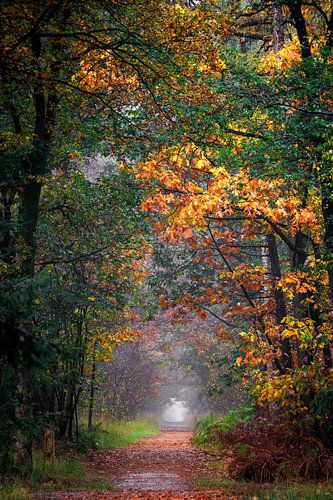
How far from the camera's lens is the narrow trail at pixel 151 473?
6829 mm

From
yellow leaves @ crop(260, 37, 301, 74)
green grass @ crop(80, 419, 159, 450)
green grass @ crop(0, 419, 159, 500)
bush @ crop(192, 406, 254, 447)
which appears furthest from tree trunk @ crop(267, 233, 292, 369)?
green grass @ crop(80, 419, 159, 450)

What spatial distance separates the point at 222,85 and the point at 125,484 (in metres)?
6.96

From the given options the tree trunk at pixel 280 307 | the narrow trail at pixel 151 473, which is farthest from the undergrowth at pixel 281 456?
the tree trunk at pixel 280 307

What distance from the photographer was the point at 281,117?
848 centimetres

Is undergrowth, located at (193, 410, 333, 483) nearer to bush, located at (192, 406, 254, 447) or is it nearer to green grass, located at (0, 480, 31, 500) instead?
green grass, located at (0, 480, 31, 500)

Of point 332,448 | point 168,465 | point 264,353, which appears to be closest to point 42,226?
point 264,353

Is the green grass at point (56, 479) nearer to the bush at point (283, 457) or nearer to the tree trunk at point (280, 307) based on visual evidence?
the bush at point (283, 457)

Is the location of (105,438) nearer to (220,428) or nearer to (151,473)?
(220,428)

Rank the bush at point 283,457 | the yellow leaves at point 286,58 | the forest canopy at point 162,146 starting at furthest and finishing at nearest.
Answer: the yellow leaves at point 286,58, the bush at point 283,457, the forest canopy at point 162,146

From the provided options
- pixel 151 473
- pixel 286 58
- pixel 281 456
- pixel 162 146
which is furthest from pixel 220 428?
pixel 286 58

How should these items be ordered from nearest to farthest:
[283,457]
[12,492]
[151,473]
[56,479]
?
→ [12,492] < [283,457] < [56,479] < [151,473]

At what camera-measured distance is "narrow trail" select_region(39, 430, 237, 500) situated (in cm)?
683

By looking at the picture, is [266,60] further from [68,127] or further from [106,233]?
[106,233]

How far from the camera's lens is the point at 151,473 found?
10.0m
